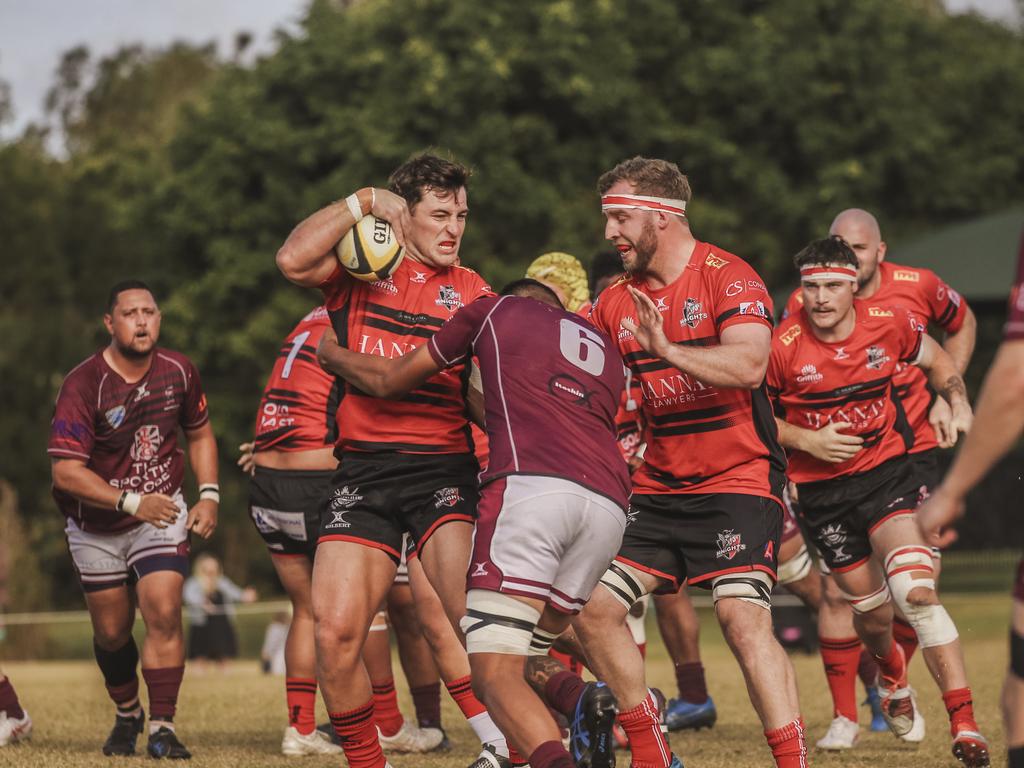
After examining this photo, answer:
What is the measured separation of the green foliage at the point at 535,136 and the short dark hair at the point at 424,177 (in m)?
18.6

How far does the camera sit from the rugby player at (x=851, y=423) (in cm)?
840

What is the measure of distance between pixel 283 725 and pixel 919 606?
465cm

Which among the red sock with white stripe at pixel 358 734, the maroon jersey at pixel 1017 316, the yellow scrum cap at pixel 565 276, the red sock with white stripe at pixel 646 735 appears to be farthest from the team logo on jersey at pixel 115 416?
the maroon jersey at pixel 1017 316

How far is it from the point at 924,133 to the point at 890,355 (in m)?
22.2

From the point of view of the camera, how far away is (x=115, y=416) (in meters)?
9.04

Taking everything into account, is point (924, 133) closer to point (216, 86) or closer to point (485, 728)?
point (216, 86)

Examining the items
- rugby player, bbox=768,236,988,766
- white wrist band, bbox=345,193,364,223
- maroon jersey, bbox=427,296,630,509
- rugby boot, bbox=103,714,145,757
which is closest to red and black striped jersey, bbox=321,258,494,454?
white wrist band, bbox=345,193,364,223

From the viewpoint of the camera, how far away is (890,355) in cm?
856

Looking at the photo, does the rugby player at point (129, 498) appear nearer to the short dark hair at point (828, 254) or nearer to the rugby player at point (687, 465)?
the rugby player at point (687, 465)

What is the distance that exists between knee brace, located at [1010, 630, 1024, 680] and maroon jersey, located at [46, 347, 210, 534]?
6.04 m

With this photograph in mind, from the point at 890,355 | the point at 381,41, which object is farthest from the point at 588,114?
the point at 890,355

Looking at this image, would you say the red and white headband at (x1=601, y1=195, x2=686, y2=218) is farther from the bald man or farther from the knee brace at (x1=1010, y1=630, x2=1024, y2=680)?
the knee brace at (x1=1010, y1=630, x2=1024, y2=680)

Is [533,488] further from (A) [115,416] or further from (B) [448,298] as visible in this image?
(A) [115,416]

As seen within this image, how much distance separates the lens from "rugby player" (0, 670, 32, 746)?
916 cm
